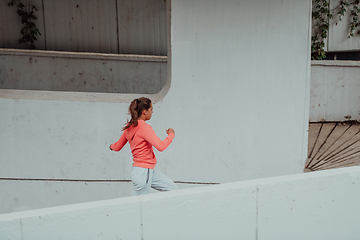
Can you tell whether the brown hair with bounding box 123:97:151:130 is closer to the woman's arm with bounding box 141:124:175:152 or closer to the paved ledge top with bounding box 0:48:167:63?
the woman's arm with bounding box 141:124:175:152

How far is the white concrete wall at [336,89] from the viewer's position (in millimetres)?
7301

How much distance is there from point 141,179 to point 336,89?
20.7 ft

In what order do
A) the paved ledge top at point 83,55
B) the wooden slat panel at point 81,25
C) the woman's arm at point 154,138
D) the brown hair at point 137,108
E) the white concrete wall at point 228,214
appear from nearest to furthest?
the white concrete wall at point 228,214
the woman's arm at point 154,138
the brown hair at point 137,108
the paved ledge top at point 83,55
the wooden slat panel at point 81,25

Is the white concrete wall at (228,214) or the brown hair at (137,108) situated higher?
the brown hair at (137,108)

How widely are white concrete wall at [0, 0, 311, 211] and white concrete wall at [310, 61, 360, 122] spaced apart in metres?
3.54

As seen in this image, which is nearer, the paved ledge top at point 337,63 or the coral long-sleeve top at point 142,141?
the coral long-sleeve top at point 142,141

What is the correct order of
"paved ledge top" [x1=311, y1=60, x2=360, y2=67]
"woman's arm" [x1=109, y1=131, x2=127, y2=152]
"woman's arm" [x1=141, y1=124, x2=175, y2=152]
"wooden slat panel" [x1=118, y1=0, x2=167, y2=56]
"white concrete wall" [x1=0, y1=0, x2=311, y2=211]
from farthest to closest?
"wooden slat panel" [x1=118, y1=0, x2=167, y2=56], "paved ledge top" [x1=311, y1=60, x2=360, y2=67], "white concrete wall" [x1=0, y1=0, x2=311, y2=211], "woman's arm" [x1=109, y1=131, x2=127, y2=152], "woman's arm" [x1=141, y1=124, x2=175, y2=152]

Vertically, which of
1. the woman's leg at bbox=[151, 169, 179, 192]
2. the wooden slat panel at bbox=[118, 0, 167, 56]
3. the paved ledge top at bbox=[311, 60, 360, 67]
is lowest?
the woman's leg at bbox=[151, 169, 179, 192]

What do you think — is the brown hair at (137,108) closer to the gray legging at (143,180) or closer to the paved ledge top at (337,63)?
the gray legging at (143,180)

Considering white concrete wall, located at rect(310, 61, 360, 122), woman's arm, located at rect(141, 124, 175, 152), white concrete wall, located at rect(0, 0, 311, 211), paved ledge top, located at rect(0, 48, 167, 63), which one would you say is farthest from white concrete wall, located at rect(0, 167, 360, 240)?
paved ledge top, located at rect(0, 48, 167, 63)

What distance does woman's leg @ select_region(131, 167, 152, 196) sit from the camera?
117 inches

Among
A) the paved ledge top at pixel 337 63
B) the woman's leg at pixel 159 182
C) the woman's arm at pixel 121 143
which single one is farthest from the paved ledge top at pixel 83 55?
the woman's leg at pixel 159 182

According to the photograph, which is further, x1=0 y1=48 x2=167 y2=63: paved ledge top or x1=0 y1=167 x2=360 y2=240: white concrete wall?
x1=0 y1=48 x2=167 y2=63: paved ledge top

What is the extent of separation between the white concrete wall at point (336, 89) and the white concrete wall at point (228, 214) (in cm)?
571
